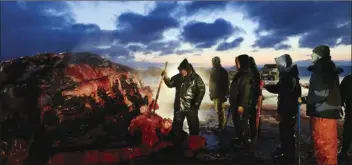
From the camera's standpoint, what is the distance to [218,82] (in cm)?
838

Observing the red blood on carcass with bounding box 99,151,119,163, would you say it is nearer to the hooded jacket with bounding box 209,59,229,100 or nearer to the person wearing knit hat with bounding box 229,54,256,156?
the person wearing knit hat with bounding box 229,54,256,156

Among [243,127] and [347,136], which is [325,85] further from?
[243,127]

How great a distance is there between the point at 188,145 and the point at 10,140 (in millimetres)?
3083

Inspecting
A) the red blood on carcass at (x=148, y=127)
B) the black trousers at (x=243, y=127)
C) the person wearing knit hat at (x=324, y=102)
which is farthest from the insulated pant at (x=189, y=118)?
the person wearing knit hat at (x=324, y=102)

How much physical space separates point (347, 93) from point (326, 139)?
1125mm

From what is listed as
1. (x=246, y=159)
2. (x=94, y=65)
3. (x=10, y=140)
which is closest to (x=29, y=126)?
(x=10, y=140)

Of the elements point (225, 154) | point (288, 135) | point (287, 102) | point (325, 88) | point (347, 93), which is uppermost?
point (325, 88)

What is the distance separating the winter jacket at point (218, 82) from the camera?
27.5ft

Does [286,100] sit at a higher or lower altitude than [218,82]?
lower

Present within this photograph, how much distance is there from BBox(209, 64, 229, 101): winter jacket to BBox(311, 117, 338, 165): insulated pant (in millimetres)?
2769

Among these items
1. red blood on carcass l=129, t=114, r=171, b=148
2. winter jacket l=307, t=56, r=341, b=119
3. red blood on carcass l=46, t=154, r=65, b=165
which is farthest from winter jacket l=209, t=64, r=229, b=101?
red blood on carcass l=46, t=154, r=65, b=165

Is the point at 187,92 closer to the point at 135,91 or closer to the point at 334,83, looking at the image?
the point at 135,91

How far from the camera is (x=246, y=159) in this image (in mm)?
6555

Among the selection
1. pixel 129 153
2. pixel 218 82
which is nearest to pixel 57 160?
pixel 129 153
